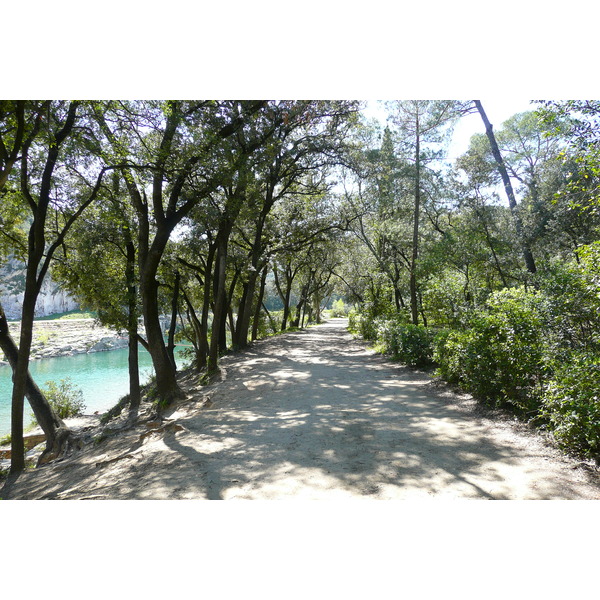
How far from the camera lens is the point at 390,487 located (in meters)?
3.00

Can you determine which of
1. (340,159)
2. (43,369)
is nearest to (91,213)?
(340,159)

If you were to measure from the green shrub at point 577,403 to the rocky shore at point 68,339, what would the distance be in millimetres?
26222

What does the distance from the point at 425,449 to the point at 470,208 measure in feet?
31.6

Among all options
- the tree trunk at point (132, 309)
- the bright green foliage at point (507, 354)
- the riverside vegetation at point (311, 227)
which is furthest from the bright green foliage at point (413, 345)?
the tree trunk at point (132, 309)

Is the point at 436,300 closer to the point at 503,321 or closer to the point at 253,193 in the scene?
the point at 253,193

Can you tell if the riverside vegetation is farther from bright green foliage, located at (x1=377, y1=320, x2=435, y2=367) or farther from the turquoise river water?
the turquoise river water

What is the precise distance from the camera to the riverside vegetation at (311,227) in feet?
14.6

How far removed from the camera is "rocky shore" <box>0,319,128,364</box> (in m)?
27.5

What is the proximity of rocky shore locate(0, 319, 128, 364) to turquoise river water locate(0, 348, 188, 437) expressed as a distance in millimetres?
956

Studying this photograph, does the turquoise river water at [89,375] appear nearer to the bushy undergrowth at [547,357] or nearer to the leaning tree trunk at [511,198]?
the bushy undergrowth at [547,357]

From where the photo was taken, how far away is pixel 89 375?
20609mm

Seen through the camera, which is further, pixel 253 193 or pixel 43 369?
pixel 43 369

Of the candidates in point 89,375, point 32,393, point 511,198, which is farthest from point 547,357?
point 89,375

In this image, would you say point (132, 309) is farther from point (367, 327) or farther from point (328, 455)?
point (367, 327)
